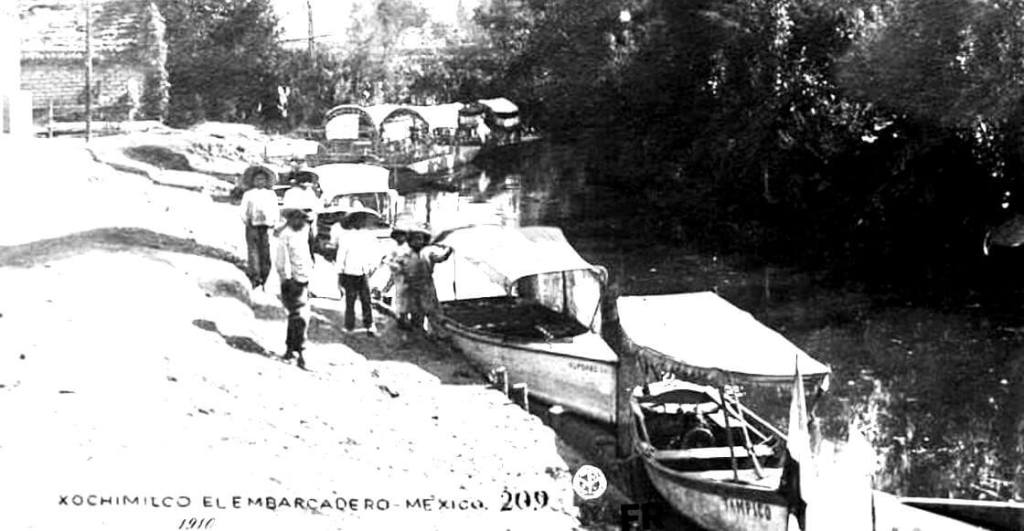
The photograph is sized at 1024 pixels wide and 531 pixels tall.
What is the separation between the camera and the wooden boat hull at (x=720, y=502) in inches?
301

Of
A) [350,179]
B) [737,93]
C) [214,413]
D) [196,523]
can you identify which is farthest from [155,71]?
[196,523]

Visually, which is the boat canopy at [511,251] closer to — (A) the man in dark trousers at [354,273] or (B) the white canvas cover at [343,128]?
(A) the man in dark trousers at [354,273]

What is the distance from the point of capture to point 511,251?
40.5 feet

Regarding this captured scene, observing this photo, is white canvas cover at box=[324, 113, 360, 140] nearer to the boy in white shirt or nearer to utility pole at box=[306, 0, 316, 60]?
utility pole at box=[306, 0, 316, 60]

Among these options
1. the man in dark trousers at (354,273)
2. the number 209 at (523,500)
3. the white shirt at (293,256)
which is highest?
the white shirt at (293,256)

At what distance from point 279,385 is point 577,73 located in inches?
555

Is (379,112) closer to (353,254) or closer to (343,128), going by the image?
(343,128)

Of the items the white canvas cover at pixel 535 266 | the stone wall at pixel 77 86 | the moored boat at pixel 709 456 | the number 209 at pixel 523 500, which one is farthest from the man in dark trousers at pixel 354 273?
the stone wall at pixel 77 86

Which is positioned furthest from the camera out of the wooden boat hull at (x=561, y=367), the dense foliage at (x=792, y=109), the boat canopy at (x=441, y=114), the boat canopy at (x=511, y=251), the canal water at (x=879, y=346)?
the boat canopy at (x=441, y=114)

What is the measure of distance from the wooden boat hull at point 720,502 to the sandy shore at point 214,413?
0.93 metres

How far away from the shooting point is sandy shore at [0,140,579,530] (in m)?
5.89

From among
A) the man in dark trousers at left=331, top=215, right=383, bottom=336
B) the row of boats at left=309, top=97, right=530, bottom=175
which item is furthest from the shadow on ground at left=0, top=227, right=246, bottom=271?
the row of boats at left=309, top=97, right=530, bottom=175

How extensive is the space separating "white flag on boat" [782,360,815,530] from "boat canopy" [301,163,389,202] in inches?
531

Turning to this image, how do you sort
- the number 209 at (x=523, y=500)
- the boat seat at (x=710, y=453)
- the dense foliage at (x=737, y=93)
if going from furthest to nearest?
the dense foliage at (x=737, y=93) < the boat seat at (x=710, y=453) < the number 209 at (x=523, y=500)
